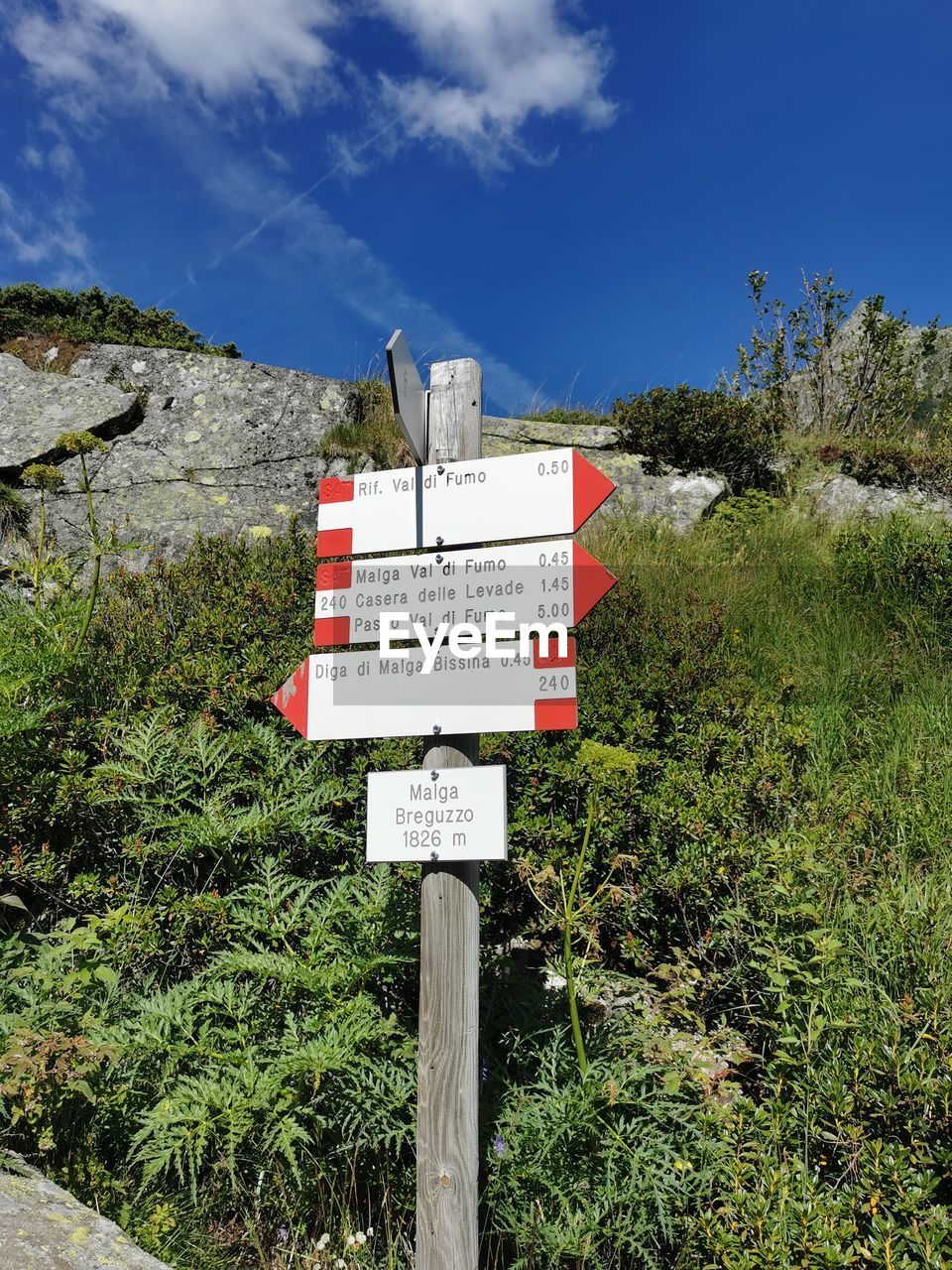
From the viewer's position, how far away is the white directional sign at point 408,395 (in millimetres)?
2395

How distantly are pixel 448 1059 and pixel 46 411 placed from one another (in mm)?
8315

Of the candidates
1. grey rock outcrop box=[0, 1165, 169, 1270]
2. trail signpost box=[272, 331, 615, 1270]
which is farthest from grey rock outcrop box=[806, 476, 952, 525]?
grey rock outcrop box=[0, 1165, 169, 1270]

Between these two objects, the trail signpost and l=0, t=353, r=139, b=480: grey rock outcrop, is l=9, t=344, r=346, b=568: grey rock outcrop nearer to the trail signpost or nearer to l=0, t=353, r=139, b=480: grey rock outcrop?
l=0, t=353, r=139, b=480: grey rock outcrop

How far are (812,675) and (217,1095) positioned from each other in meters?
4.45

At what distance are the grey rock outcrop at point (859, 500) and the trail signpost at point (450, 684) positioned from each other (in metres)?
7.46

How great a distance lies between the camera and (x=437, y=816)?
244cm

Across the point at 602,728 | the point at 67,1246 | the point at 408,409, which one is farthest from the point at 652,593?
the point at 67,1246

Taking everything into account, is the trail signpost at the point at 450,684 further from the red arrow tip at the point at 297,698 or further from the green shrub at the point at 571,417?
the green shrub at the point at 571,417

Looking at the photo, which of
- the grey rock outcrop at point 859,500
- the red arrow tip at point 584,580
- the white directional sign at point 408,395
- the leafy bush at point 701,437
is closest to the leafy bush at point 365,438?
the leafy bush at point 701,437

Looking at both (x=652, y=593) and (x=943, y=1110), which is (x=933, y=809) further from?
(x=652, y=593)

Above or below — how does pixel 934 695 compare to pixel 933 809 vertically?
above

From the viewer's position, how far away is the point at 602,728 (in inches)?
162

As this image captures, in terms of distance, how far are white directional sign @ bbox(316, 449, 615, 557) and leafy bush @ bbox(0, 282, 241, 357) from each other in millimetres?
8907

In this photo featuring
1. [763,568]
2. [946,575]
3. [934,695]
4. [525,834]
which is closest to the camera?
[525,834]
